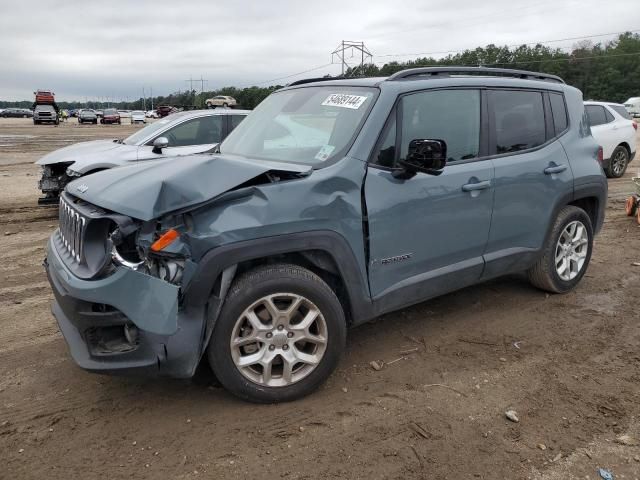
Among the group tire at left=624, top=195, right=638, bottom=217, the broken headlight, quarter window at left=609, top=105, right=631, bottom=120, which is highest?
quarter window at left=609, top=105, right=631, bottom=120

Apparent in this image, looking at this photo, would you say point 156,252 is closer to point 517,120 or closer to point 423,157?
point 423,157

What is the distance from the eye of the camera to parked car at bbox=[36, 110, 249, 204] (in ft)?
25.8

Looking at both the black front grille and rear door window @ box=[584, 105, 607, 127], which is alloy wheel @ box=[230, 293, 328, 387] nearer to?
the black front grille

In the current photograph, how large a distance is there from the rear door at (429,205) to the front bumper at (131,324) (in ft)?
4.14

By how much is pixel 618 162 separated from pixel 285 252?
1245 cm

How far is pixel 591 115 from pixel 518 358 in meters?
10.3

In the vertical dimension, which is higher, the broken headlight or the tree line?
the tree line

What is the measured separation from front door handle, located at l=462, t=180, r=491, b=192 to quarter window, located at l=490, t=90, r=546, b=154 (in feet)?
1.12

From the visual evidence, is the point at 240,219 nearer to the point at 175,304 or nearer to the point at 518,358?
the point at 175,304

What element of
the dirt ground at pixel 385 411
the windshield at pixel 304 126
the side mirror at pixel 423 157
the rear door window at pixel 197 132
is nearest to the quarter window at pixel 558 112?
the dirt ground at pixel 385 411

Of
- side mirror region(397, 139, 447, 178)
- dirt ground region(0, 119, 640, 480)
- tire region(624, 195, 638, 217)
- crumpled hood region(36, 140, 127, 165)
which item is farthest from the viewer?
tire region(624, 195, 638, 217)

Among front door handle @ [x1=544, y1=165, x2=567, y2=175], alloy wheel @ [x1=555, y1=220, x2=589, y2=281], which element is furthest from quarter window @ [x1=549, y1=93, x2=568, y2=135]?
alloy wheel @ [x1=555, y1=220, x2=589, y2=281]

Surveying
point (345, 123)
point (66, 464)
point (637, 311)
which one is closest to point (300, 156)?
point (345, 123)

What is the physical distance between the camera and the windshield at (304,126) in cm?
357
